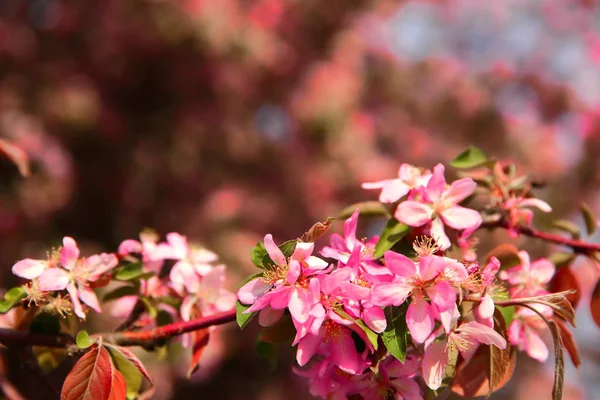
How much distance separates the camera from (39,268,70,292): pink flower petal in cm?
54

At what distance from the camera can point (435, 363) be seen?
0.49 metres

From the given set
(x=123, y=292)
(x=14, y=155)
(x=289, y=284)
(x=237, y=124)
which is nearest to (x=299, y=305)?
(x=289, y=284)

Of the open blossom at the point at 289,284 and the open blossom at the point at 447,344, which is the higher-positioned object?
the open blossom at the point at 289,284

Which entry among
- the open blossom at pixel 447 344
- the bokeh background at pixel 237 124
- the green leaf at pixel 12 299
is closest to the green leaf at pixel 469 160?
the open blossom at pixel 447 344

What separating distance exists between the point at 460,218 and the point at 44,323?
38cm

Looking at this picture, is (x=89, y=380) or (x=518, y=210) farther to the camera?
(x=518, y=210)

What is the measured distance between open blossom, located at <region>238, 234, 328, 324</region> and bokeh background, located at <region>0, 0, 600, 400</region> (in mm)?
2106

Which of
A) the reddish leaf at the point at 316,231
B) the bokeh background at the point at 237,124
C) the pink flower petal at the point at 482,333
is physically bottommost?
the bokeh background at the point at 237,124

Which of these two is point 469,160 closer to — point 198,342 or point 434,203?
point 434,203

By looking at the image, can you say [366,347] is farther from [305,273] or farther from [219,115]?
[219,115]

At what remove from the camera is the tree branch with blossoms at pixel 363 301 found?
473 mm

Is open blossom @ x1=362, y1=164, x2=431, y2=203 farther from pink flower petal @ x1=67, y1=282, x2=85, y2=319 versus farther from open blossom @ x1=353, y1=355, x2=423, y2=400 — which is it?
pink flower petal @ x1=67, y1=282, x2=85, y2=319

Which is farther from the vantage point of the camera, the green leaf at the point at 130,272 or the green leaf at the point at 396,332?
the green leaf at the point at 130,272

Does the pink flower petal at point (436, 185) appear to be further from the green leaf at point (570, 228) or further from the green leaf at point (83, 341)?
the green leaf at point (83, 341)
